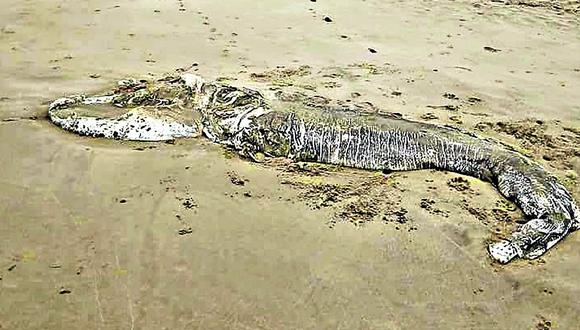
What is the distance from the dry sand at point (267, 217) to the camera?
3.03 meters

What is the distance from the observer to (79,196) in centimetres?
390

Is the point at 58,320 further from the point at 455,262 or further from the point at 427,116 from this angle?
the point at 427,116

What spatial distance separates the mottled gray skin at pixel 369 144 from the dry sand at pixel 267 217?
0.43 ft

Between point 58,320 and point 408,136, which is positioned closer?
point 58,320

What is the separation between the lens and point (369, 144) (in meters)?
4.47

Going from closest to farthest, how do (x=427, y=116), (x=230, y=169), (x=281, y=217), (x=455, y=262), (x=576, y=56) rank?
(x=455, y=262), (x=281, y=217), (x=230, y=169), (x=427, y=116), (x=576, y=56)

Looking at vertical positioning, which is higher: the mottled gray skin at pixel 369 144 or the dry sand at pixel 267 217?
the mottled gray skin at pixel 369 144

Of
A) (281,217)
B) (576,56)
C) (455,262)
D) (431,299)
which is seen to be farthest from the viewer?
(576,56)

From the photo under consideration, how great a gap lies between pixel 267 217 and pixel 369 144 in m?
1.10

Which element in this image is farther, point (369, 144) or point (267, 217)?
point (369, 144)

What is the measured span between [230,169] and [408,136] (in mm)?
1334

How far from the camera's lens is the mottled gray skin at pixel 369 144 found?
4090 mm

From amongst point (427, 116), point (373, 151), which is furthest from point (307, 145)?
point (427, 116)

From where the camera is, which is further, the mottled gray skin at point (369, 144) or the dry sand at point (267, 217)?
the mottled gray skin at point (369, 144)
